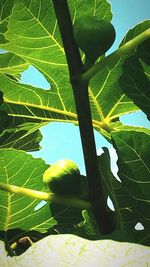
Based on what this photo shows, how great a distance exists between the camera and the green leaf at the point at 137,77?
1.38 metres

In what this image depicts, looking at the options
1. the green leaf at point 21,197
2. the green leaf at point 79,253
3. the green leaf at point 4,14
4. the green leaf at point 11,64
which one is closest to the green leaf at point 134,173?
the green leaf at point 21,197

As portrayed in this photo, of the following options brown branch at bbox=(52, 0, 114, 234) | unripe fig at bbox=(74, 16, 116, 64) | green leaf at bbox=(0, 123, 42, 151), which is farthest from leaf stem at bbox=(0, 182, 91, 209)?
unripe fig at bbox=(74, 16, 116, 64)

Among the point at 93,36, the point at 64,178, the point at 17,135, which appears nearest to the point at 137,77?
the point at 93,36

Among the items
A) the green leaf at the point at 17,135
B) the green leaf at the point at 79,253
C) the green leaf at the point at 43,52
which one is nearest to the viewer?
the green leaf at the point at 79,253

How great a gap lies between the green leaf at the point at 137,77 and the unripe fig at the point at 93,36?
14 cm

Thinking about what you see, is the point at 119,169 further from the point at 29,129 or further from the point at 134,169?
the point at 29,129

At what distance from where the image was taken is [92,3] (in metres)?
1.42

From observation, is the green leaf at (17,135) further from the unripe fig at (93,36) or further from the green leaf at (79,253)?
the green leaf at (79,253)

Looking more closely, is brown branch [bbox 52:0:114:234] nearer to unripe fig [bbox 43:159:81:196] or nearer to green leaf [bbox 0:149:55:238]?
unripe fig [bbox 43:159:81:196]

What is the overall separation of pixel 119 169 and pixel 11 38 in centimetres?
47

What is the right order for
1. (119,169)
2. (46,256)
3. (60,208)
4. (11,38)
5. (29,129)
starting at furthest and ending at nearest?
(29,129), (60,208), (11,38), (119,169), (46,256)

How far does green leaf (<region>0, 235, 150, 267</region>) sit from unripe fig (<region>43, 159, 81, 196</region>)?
346 mm

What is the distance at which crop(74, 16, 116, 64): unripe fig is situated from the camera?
3.99 ft

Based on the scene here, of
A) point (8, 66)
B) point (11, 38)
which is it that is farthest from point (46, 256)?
point (8, 66)
